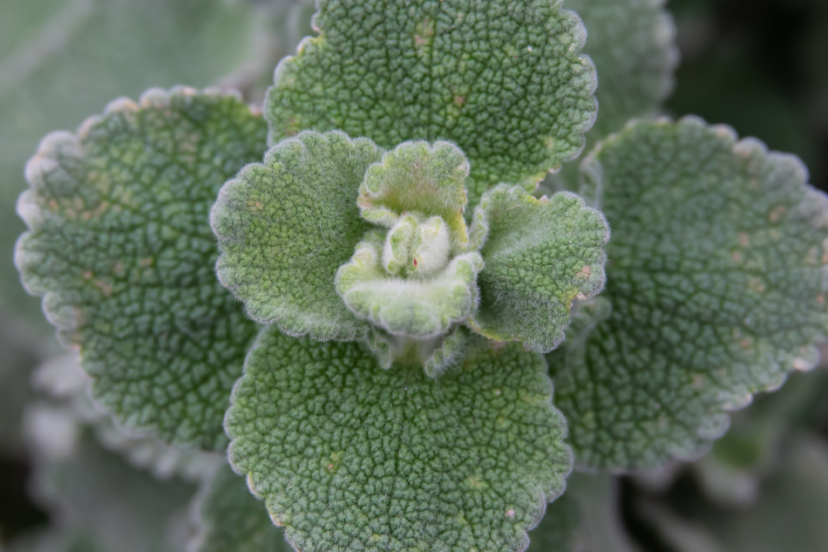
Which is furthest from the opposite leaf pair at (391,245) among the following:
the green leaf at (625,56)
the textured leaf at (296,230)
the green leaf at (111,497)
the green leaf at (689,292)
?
the green leaf at (111,497)

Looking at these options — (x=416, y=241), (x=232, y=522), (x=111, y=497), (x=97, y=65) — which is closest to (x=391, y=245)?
(x=416, y=241)

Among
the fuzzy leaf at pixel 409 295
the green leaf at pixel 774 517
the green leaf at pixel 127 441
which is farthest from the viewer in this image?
the green leaf at pixel 774 517

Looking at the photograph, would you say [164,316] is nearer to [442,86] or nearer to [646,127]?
[442,86]

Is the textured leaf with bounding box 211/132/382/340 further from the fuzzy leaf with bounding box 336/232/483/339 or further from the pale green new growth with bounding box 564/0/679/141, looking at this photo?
the pale green new growth with bounding box 564/0/679/141

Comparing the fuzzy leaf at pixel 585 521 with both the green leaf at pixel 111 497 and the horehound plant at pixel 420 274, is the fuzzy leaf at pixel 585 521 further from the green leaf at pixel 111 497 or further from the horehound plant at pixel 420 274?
the green leaf at pixel 111 497

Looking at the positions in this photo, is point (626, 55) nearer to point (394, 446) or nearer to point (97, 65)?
point (394, 446)
